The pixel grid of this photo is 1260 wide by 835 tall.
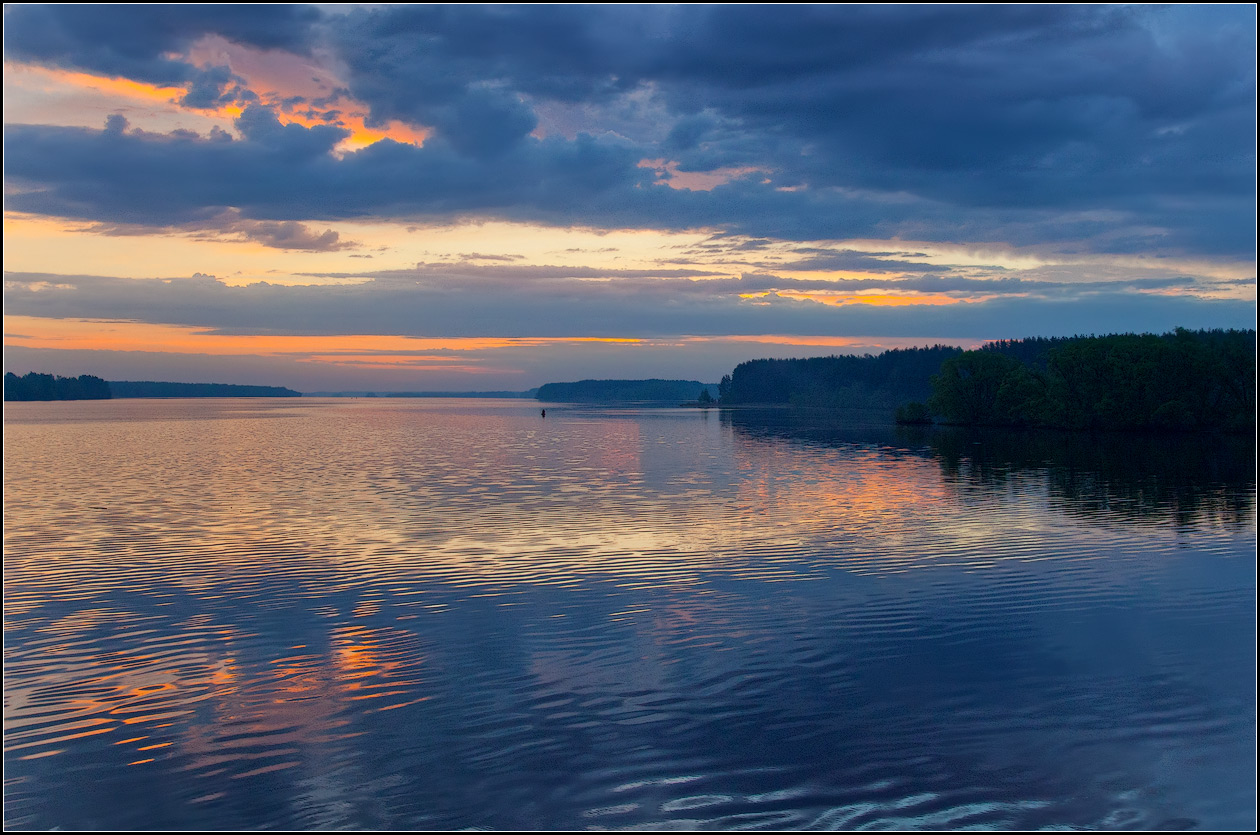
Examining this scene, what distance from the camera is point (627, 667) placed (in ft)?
55.3

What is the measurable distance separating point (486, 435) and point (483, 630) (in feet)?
292

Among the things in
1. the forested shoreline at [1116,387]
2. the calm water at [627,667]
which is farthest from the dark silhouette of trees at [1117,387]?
the calm water at [627,667]

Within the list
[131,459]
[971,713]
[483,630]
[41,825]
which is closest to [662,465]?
[131,459]

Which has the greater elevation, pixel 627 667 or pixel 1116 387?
pixel 1116 387

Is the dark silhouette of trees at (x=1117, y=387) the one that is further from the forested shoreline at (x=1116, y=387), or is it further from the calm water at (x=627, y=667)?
the calm water at (x=627, y=667)

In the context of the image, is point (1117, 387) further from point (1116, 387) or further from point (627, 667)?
point (627, 667)

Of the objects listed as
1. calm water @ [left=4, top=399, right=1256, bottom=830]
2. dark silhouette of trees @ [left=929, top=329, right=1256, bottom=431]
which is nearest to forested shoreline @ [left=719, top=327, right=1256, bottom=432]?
dark silhouette of trees @ [left=929, top=329, right=1256, bottom=431]

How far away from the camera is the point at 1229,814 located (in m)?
11.1

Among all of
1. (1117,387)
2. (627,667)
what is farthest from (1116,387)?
(627,667)

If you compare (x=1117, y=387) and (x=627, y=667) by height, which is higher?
(x=1117, y=387)

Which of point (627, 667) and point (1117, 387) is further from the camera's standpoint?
point (1117, 387)

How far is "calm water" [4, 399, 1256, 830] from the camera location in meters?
11.7

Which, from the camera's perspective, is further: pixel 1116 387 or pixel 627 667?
pixel 1116 387

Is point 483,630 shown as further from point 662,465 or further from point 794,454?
point 794,454
